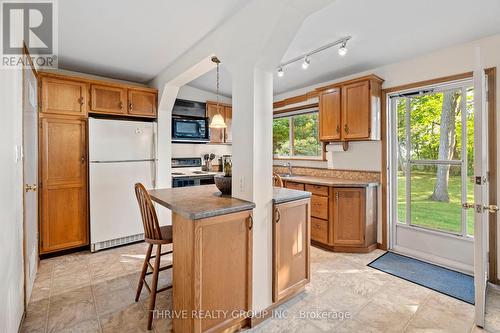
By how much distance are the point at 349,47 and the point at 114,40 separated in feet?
8.09

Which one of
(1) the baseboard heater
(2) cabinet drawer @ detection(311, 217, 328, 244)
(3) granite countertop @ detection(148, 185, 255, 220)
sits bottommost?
(1) the baseboard heater

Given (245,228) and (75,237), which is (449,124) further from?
(75,237)

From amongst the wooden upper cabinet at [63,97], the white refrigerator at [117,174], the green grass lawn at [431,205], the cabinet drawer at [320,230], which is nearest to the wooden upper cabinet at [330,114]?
the green grass lawn at [431,205]

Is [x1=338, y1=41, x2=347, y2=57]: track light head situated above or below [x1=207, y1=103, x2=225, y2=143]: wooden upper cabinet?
above

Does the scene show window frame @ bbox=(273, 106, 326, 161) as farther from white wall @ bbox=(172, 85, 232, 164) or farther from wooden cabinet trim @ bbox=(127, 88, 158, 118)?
wooden cabinet trim @ bbox=(127, 88, 158, 118)

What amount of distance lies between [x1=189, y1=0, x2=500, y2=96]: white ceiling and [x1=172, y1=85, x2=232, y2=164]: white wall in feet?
6.28

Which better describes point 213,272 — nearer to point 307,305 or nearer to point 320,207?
point 307,305

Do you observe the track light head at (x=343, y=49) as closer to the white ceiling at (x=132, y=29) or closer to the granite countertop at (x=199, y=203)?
the white ceiling at (x=132, y=29)

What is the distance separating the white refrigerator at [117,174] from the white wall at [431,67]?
2847mm

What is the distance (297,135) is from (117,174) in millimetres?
3006

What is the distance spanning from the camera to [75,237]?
10.6 ft

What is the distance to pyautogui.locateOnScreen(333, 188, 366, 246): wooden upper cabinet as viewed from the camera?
10.6ft

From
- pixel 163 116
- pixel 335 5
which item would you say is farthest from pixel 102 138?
pixel 335 5

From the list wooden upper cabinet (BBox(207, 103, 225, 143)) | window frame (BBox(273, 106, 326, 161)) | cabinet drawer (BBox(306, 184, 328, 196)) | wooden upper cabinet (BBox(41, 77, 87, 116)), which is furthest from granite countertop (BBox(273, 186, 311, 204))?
wooden upper cabinet (BBox(41, 77, 87, 116))
